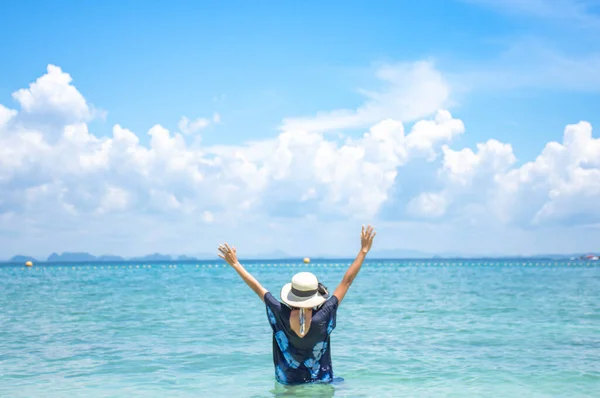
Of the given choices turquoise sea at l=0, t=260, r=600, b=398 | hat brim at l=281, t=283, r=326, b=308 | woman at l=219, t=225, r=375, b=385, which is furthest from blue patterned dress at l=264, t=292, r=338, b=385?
turquoise sea at l=0, t=260, r=600, b=398

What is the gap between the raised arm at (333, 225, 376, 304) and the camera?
6.14 meters

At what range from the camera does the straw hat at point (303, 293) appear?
5816 mm

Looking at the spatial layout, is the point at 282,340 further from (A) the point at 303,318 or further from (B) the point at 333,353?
(B) the point at 333,353

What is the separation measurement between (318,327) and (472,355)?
22.2ft

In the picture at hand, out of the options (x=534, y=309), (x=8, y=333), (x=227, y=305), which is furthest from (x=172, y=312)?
(x=534, y=309)

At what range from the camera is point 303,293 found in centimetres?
585

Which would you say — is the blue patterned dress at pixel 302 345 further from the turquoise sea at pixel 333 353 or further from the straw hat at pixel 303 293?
A: the turquoise sea at pixel 333 353

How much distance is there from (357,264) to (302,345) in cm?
107

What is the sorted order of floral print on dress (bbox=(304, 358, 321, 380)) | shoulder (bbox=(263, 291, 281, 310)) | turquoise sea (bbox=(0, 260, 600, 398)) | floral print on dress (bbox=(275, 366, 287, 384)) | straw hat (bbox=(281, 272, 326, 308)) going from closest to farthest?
1. straw hat (bbox=(281, 272, 326, 308))
2. shoulder (bbox=(263, 291, 281, 310))
3. floral print on dress (bbox=(304, 358, 321, 380))
4. floral print on dress (bbox=(275, 366, 287, 384))
5. turquoise sea (bbox=(0, 260, 600, 398))

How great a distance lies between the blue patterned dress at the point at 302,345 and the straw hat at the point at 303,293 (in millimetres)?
207

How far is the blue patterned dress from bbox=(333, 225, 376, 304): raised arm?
0.37 ft

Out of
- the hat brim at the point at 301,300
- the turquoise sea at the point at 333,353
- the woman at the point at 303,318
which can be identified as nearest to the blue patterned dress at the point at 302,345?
the woman at the point at 303,318

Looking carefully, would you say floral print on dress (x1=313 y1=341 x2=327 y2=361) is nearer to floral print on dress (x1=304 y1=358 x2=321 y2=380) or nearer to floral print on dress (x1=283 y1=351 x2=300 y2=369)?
floral print on dress (x1=304 y1=358 x2=321 y2=380)

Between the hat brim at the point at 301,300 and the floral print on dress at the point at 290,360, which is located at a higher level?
the hat brim at the point at 301,300
